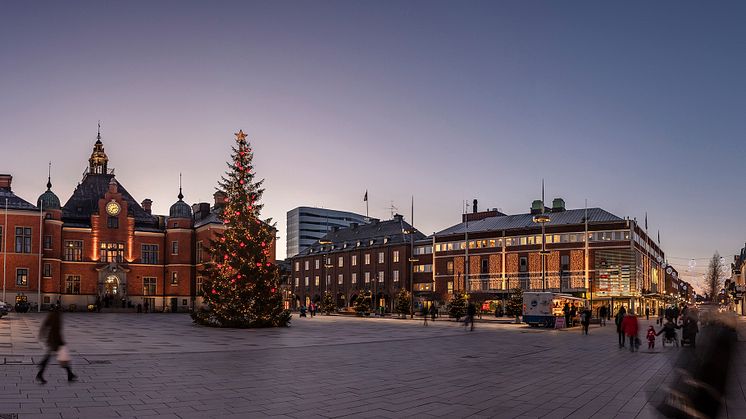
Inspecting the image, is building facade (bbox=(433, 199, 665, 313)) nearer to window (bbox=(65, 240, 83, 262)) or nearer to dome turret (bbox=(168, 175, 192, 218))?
dome turret (bbox=(168, 175, 192, 218))

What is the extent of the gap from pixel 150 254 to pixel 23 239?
52.6 feet

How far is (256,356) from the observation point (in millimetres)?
21938

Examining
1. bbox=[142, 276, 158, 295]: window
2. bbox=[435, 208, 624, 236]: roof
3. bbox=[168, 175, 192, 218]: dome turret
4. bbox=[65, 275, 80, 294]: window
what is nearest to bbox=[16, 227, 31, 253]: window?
bbox=[65, 275, 80, 294]: window

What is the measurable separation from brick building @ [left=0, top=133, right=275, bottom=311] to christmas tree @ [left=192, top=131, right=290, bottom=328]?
2734 centimetres

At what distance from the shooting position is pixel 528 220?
298 feet

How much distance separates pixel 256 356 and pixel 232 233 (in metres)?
21.3

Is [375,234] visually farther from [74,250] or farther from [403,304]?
[74,250]

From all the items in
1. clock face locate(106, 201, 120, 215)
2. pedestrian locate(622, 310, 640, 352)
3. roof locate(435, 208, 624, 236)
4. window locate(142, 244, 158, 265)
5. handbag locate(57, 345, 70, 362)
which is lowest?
pedestrian locate(622, 310, 640, 352)

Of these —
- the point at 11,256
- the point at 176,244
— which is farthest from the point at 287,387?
the point at 176,244

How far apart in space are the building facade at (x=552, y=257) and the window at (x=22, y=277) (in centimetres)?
5636

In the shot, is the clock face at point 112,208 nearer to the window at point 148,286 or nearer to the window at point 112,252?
the window at point 112,252

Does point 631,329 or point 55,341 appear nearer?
point 55,341

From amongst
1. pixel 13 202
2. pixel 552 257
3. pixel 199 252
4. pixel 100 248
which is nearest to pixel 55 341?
pixel 13 202

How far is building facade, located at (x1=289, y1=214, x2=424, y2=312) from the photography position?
9819 cm
